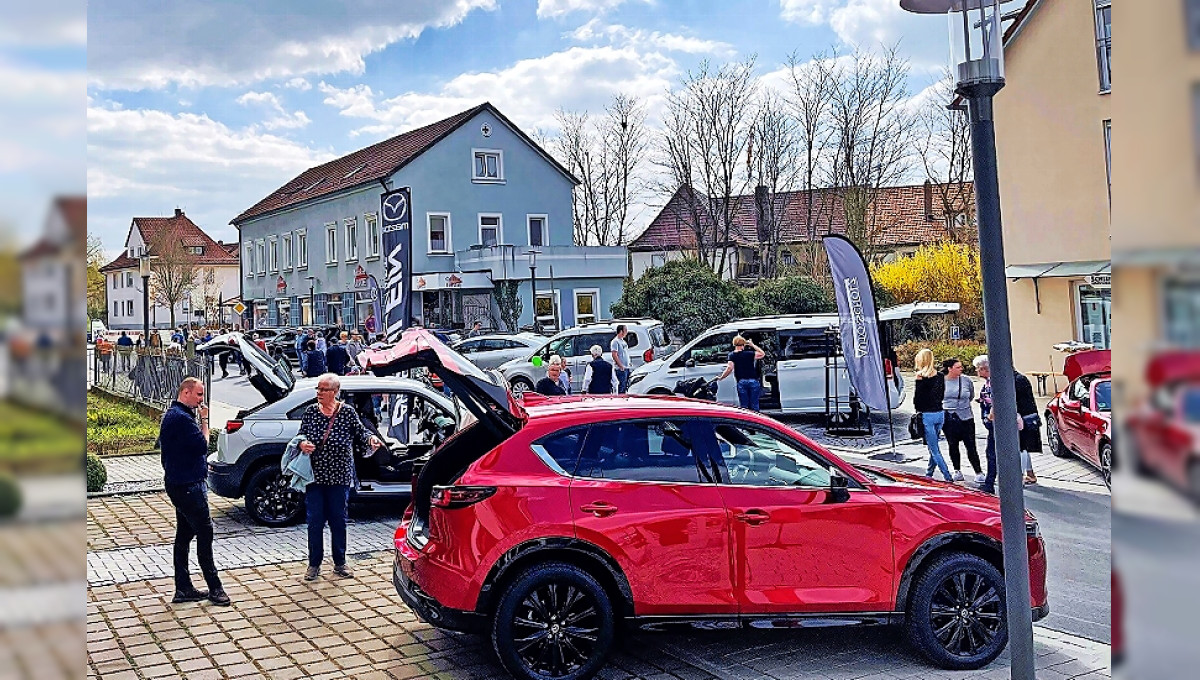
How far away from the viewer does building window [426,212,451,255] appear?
41.0 meters

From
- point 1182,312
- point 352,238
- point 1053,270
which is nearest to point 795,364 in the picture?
point 1053,270

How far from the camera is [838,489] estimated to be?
19.2ft

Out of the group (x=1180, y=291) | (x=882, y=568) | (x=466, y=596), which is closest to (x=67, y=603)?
(x=1180, y=291)

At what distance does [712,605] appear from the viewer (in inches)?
224

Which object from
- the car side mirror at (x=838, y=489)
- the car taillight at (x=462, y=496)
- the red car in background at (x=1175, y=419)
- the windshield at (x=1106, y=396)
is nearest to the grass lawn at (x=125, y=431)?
the car taillight at (x=462, y=496)

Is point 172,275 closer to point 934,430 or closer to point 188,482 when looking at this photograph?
point 934,430

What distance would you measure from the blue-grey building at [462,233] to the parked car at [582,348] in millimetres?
13684

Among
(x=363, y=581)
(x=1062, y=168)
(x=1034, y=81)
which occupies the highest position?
(x=1034, y=81)

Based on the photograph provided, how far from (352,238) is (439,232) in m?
4.92

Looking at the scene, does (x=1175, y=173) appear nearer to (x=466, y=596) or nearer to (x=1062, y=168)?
(x=466, y=596)

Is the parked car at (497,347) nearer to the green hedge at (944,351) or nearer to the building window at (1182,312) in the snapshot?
the green hedge at (944,351)

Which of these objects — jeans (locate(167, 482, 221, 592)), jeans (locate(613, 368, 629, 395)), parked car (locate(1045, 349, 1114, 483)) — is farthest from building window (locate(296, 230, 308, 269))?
jeans (locate(167, 482, 221, 592))

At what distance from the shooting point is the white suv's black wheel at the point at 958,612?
583cm

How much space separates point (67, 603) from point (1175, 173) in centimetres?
117
